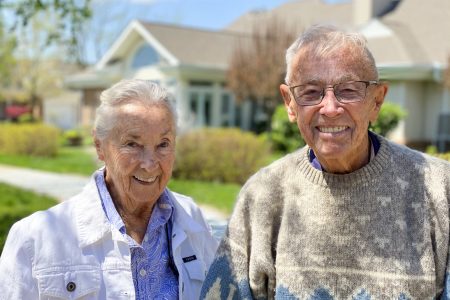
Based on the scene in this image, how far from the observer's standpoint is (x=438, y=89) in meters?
18.0

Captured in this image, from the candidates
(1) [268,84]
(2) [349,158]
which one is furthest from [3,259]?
(1) [268,84]

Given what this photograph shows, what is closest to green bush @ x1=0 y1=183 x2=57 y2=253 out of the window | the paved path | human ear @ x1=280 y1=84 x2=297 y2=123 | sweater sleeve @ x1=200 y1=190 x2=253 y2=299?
the paved path

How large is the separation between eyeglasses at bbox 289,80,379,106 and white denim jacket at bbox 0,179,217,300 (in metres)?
0.99

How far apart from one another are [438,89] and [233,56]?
6.69m

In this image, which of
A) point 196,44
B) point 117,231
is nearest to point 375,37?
point 196,44

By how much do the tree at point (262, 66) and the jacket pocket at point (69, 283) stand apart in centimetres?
1701

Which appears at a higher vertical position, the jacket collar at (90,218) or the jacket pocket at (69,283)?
the jacket collar at (90,218)

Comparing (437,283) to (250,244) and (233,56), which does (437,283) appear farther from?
(233,56)

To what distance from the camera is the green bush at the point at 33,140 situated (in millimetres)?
18781

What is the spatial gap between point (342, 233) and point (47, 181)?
11483 mm

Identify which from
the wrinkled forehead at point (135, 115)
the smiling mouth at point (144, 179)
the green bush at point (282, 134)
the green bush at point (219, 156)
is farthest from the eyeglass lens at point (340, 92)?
the green bush at point (282, 134)

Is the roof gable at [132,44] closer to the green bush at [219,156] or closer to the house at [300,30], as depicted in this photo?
the house at [300,30]

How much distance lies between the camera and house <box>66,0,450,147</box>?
1795 cm

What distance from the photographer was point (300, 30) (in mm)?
18078
